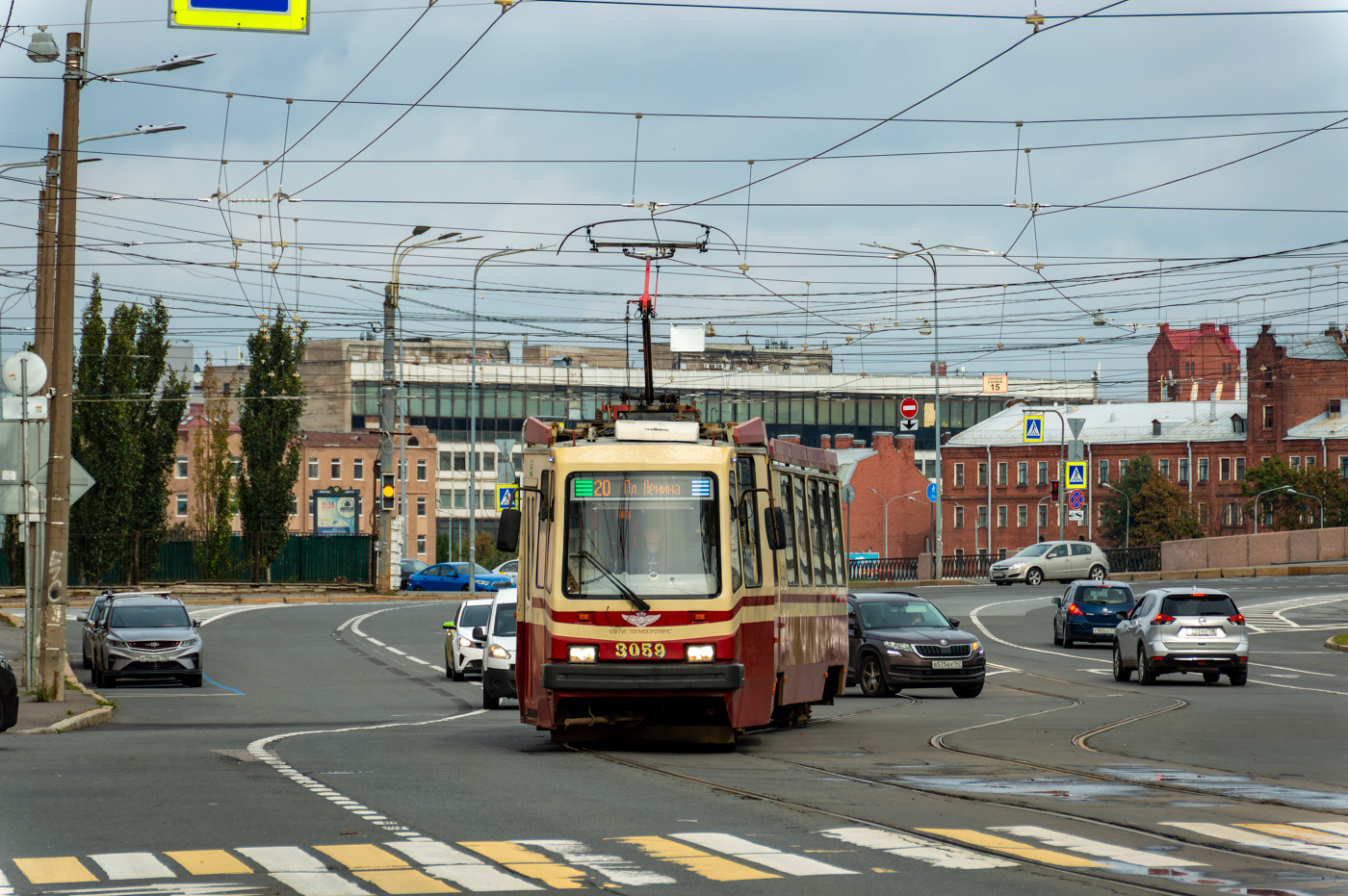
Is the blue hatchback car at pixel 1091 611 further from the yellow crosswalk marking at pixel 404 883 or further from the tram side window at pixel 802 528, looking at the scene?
the yellow crosswalk marking at pixel 404 883

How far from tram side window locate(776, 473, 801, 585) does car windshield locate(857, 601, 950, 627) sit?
29.2 feet

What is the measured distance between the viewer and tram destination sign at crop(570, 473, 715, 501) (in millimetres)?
15828

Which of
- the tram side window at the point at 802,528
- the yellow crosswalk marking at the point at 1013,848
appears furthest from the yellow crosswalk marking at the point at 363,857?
the tram side window at the point at 802,528

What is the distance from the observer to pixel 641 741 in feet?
55.9

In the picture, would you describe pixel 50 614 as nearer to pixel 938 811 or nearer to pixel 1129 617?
pixel 938 811

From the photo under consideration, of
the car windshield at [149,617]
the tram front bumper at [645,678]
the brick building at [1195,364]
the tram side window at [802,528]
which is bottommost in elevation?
the car windshield at [149,617]

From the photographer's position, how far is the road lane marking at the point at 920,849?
892 centimetres

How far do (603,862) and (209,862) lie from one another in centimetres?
201

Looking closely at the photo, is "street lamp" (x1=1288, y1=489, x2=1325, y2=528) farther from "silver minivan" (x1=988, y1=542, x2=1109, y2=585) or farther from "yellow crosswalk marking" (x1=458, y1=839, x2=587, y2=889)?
"yellow crosswalk marking" (x1=458, y1=839, x2=587, y2=889)

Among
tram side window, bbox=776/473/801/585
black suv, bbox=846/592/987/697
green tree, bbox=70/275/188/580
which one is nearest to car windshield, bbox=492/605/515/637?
black suv, bbox=846/592/987/697

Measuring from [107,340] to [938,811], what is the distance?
49.7 metres

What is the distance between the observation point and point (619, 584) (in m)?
15.5

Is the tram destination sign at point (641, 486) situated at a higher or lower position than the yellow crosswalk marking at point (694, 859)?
higher

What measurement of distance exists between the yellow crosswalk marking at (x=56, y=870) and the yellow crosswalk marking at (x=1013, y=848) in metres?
4.66
